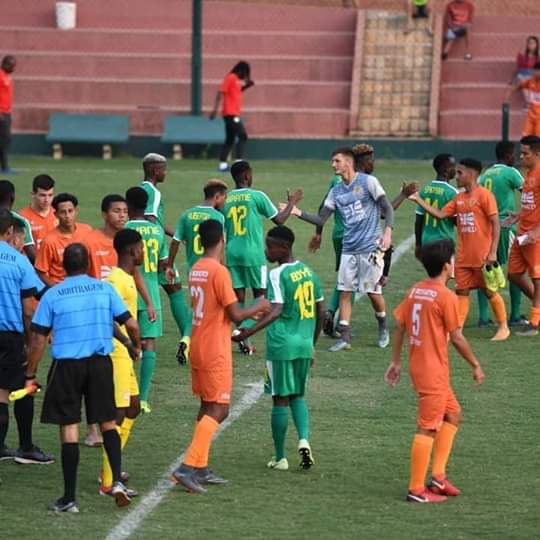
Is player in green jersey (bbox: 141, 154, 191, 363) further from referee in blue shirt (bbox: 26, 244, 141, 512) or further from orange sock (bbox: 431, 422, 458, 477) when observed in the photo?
orange sock (bbox: 431, 422, 458, 477)

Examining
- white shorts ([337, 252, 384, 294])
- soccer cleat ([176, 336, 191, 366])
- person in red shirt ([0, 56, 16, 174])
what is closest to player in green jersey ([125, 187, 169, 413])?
soccer cleat ([176, 336, 191, 366])

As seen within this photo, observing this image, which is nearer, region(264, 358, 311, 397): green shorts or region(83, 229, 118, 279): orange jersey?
region(264, 358, 311, 397): green shorts

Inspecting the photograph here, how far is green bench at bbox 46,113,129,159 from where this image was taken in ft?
106

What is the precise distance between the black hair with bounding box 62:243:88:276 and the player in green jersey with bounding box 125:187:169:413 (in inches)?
102

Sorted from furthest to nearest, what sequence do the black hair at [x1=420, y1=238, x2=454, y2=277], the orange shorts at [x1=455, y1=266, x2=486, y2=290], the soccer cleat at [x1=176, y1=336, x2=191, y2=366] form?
1. the orange shorts at [x1=455, y1=266, x2=486, y2=290]
2. the soccer cleat at [x1=176, y1=336, x2=191, y2=366]
3. the black hair at [x1=420, y1=238, x2=454, y2=277]

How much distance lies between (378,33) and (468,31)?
1919mm

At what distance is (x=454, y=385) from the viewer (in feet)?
46.7

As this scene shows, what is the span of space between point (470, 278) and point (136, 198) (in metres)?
4.09

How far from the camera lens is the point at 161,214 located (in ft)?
47.8

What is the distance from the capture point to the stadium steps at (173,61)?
3341cm

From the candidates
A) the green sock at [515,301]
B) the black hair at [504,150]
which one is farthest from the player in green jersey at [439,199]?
the green sock at [515,301]

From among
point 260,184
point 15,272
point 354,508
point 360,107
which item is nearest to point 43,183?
point 15,272

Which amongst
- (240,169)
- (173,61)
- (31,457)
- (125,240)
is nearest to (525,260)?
(240,169)

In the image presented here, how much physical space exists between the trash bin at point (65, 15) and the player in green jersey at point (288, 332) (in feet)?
81.0
